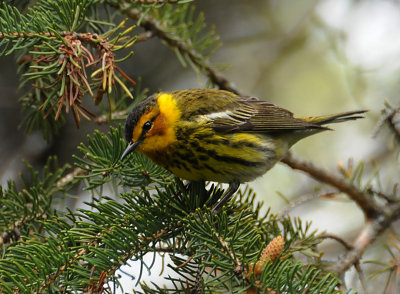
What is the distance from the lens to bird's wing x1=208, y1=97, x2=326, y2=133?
314cm

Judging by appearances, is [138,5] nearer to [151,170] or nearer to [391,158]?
[151,170]

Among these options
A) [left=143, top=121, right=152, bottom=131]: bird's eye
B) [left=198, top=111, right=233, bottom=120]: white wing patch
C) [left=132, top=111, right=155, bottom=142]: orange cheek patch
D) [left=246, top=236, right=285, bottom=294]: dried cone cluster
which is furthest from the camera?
[left=198, top=111, right=233, bottom=120]: white wing patch

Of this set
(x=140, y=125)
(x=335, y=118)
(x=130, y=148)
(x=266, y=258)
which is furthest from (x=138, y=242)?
(x=335, y=118)

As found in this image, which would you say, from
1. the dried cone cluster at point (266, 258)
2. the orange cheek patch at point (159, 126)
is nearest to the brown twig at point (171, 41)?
the orange cheek patch at point (159, 126)

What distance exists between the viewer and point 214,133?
2.94 metres

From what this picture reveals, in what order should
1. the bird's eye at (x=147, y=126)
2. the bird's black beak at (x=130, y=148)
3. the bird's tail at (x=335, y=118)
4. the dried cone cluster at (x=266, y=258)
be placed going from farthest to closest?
the bird's tail at (x=335, y=118) < the bird's eye at (x=147, y=126) < the bird's black beak at (x=130, y=148) < the dried cone cluster at (x=266, y=258)

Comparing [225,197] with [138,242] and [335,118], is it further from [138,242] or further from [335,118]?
[335,118]

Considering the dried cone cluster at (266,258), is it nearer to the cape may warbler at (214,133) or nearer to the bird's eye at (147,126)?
the cape may warbler at (214,133)

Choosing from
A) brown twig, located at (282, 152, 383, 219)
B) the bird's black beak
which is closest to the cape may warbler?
the bird's black beak

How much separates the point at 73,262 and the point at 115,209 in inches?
12.1

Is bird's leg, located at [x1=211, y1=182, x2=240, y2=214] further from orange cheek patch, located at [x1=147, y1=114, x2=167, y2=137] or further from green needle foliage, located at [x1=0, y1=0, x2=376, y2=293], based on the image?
orange cheek patch, located at [x1=147, y1=114, x2=167, y2=137]

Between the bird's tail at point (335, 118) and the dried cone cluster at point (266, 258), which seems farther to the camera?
the bird's tail at point (335, 118)

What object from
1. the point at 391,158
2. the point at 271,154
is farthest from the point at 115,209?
the point at 391,158

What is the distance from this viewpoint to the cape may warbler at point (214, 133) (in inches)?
105
